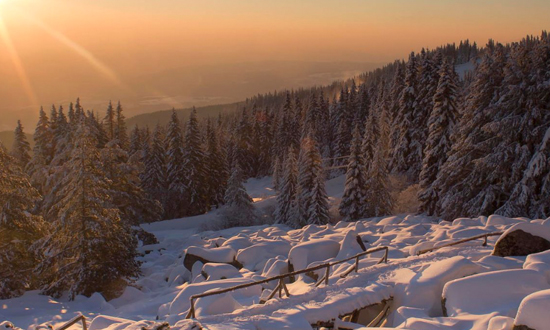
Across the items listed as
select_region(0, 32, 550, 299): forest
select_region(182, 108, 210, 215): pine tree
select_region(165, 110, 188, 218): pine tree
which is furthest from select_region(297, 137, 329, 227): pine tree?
select_region(165, 110, 188, 218): pine tree

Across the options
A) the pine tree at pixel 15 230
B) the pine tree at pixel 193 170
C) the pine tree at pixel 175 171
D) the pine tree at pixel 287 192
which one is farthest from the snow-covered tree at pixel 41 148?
Answer: the pine tree at pixel 287 192

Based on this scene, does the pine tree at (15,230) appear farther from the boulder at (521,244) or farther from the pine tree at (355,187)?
the pine tree at (355,187)

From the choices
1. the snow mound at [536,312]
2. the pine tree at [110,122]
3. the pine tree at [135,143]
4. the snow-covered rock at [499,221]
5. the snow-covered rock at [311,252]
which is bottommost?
the snow-covered rock at [311,252]

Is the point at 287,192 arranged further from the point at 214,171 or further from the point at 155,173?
the point at 155,173

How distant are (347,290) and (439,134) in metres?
25.4

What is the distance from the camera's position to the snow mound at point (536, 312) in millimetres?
6961

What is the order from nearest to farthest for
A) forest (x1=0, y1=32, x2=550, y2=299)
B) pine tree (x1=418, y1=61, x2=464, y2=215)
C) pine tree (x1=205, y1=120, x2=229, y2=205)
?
forest (x1=0, y1=32, x2=550, y2=299) < pine tree (x1=418, y1=61, x2=464, y2=215) < pine tree (x1=205, y1=120, x2=229, y2=205)

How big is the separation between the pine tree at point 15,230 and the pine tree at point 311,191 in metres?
26.6

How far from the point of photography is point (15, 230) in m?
19.0

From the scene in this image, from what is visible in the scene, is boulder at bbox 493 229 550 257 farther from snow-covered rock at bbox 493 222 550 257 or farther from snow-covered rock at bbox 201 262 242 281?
snow-covered rock at bbox 201 262 242 281

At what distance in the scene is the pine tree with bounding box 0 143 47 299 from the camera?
1812 centimetres

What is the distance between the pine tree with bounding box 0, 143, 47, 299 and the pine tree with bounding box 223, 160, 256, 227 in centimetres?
2747

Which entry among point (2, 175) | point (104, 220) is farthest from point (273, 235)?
point (2, 175)

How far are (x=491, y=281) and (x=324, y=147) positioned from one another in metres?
75.6
